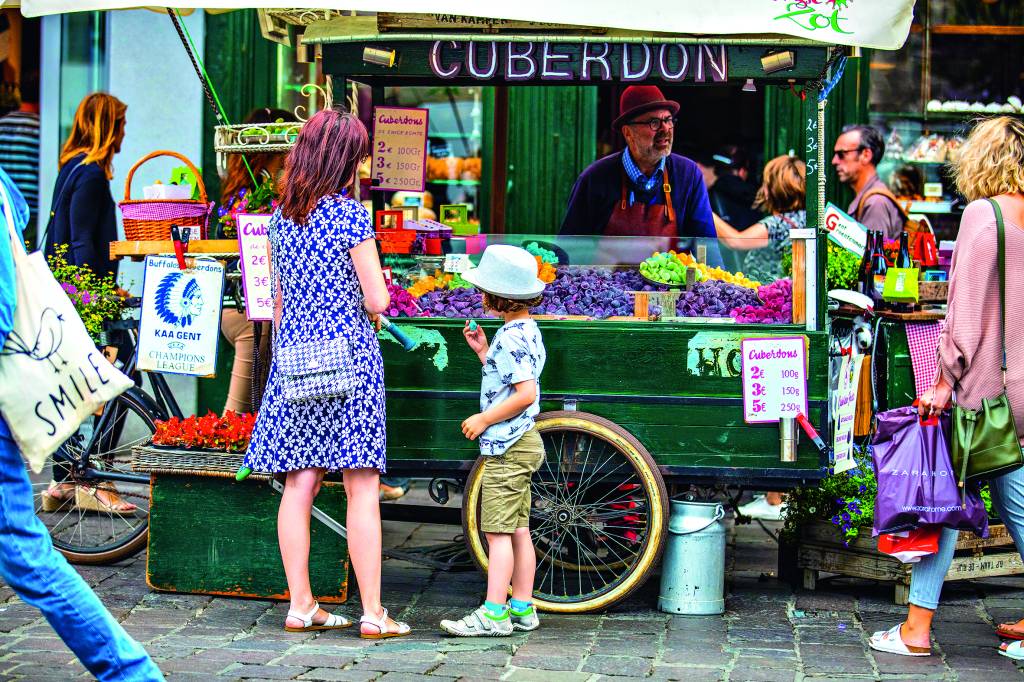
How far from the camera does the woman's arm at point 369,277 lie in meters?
4.71

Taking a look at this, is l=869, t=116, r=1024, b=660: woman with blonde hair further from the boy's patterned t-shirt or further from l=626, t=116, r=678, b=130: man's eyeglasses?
l=626, t=116, r=678, b=130: man's eyeglasses

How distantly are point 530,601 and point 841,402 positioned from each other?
1.54 metres

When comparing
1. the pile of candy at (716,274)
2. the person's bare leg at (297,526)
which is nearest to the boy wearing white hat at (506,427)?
the person's bare leg at (297,526)

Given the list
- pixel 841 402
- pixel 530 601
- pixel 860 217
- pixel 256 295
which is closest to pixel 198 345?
pixel 256 295

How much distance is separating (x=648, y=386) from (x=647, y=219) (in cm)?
173

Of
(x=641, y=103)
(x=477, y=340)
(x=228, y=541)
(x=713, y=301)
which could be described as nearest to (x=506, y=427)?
(x=477, y=340)

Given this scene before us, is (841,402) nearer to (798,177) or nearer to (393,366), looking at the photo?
(393,366)

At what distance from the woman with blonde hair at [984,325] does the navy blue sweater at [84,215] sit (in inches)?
169

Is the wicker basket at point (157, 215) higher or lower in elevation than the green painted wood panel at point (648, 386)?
higher

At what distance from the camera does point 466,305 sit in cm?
546

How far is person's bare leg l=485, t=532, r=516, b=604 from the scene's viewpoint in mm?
4891

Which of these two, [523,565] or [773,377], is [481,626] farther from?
[773,377]

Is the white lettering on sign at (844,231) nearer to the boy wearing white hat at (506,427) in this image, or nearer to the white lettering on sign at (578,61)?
the white lettering on sign at (578,61)

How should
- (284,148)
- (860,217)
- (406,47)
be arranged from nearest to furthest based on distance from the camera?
(406,47) → (284,148) → (860,217)
